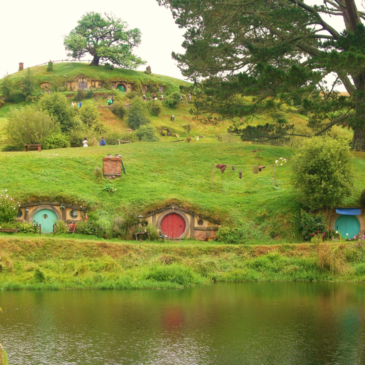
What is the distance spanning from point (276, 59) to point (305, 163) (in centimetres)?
972

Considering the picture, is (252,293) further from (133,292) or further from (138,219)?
(138,219)

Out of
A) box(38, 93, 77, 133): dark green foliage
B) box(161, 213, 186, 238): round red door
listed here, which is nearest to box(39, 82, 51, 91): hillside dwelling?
box(38, 93, 77, 133): dark green foliage

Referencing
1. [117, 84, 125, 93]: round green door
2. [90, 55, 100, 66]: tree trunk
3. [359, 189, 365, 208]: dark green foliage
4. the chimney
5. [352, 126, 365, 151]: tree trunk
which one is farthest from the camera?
[90, 55, 100, 66]: tree trunk

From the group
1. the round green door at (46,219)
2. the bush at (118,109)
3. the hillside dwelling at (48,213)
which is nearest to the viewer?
the hillside dwelling at (48,213)

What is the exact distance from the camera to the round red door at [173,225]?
34781 mm

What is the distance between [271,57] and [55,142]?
2283 cm

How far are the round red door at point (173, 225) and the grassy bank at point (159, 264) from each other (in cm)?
264

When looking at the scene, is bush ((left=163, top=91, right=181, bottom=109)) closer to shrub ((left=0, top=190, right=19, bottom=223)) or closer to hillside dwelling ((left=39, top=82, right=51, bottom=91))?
hillside dwelling ((left=39, top=82, right=51, bottom=91))

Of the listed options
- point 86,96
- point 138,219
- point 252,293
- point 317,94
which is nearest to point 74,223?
point 138,219

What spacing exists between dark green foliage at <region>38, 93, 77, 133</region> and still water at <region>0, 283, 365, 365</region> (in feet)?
116

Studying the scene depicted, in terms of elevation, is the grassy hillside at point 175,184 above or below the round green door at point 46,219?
above

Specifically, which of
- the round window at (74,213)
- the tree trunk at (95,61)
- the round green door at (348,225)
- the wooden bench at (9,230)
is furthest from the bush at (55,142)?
the tree trunk at (95,61)

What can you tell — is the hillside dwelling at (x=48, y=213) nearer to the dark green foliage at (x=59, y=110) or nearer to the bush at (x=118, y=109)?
the dark green foliage at (x=59, y=110)

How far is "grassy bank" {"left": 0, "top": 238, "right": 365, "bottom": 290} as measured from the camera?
2694 cm
